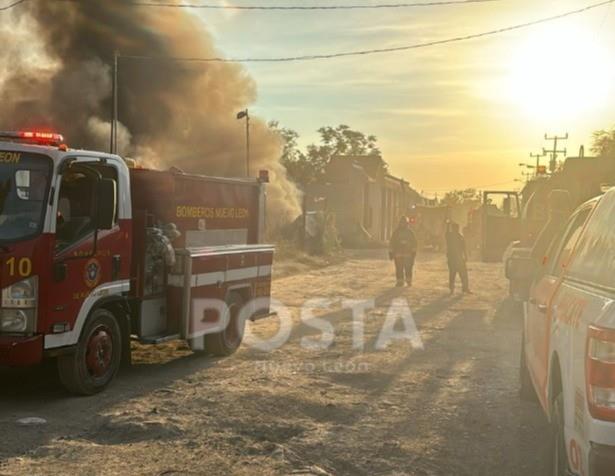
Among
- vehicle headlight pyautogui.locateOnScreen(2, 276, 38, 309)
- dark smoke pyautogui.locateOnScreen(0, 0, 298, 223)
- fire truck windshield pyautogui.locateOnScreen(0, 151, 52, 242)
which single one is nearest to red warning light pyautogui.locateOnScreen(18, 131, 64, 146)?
fire truck windshield pyautogui.locateOnScreen(0, 151, 52, 242)

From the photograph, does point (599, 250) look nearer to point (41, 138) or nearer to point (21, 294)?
point (21, 294)

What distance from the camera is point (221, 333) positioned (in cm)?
902

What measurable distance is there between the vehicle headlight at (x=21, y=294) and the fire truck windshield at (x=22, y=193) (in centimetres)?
36

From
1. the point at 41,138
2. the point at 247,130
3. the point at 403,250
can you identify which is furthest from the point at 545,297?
the point at 247,130

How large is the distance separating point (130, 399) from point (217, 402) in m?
0.78

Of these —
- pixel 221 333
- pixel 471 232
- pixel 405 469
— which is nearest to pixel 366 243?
pixel 471 232

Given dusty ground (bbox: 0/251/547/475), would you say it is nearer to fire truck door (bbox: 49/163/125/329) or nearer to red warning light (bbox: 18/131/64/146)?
fire truck door (bbox: 49/163/125/329)

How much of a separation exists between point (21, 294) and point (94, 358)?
1.13 meters

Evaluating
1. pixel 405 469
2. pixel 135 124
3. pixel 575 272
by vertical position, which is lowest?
pixel 405 469

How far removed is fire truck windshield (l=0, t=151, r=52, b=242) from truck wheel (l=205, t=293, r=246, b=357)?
3159 millimetres

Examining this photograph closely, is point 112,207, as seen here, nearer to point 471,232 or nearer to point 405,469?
point 405,469

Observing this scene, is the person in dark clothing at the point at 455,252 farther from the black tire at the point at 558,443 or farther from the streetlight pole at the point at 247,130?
the streetlight pole at the point at 247,130

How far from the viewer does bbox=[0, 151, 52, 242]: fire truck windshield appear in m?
6.31

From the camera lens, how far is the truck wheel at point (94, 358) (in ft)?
22.2
